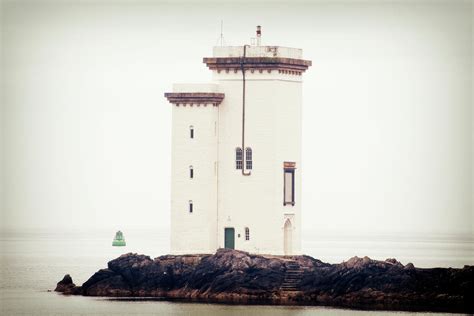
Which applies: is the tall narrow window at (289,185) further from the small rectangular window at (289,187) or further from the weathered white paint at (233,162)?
the weathered white paint at (233,162)

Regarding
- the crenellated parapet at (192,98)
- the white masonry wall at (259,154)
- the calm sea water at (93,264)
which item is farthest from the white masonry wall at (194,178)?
the calm sea water at (93,264)

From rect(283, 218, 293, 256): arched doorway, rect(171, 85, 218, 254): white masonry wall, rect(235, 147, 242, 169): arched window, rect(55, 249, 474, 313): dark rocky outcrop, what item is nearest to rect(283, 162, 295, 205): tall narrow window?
rect(283, 218, 293, 256): arched doorway

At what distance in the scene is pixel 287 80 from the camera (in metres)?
74.2

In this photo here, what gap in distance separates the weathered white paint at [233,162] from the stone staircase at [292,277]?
130 centimetres

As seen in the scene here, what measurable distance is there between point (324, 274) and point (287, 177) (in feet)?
13.6

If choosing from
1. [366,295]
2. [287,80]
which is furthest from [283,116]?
[366,295]

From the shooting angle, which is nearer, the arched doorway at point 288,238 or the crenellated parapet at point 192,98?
the crenellated parapet at point 192,98

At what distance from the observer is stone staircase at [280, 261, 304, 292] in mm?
72062

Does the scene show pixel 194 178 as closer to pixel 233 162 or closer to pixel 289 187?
pixel 233 162

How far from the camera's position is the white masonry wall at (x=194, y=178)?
73.7m

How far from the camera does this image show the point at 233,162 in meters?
74.4

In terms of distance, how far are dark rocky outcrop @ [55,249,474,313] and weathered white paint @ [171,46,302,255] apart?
1.23 meters

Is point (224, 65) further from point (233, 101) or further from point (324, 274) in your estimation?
point (324, 274)

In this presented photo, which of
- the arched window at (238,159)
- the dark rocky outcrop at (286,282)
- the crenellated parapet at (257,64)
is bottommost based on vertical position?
the dark rocky outcrop at (286,282)
